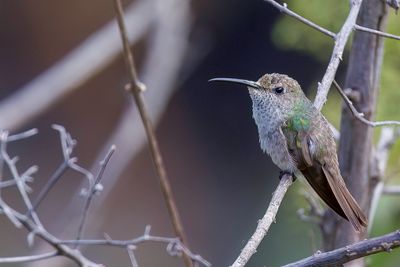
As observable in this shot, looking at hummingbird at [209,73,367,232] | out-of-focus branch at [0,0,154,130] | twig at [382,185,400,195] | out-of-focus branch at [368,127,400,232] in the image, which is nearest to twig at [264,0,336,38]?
hummingbird at [209,73,367,232]

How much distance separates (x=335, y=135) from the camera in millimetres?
3604

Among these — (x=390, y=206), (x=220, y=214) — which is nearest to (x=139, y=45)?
(x=220, y=214)

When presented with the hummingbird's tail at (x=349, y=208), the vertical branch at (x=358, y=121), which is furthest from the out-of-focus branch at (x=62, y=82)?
the hummingbird's tail at (x=349, y=208)

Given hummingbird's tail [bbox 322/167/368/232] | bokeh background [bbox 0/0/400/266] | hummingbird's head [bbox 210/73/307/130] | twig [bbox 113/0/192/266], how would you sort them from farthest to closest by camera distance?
bokeh background [bbox 0/0/400/266] < hummingbird's head [bbox 210/73/307/130] < hummingbird's tail [bbox 322/167/368/232] < twig [bbox 113/0/192/266]

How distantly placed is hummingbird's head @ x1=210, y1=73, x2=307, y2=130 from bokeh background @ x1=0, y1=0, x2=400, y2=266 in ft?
10.8

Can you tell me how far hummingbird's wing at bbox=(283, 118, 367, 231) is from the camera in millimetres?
3166

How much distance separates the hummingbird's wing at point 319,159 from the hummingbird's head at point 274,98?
95 mm

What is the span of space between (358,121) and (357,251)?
142 cm

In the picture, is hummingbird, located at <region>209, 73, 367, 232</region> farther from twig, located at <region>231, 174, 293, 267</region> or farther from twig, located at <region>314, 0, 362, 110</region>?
twig, located at <region>231, 174, 293, 267</region>

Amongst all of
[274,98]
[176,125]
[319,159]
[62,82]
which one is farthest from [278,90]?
[176,125]

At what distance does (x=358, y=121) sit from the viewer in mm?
3242

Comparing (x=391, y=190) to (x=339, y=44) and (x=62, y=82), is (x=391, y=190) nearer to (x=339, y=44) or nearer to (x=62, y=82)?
(x=339, y=44)

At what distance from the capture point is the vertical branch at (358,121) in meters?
3.16

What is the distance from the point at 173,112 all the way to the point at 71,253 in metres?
6.16
